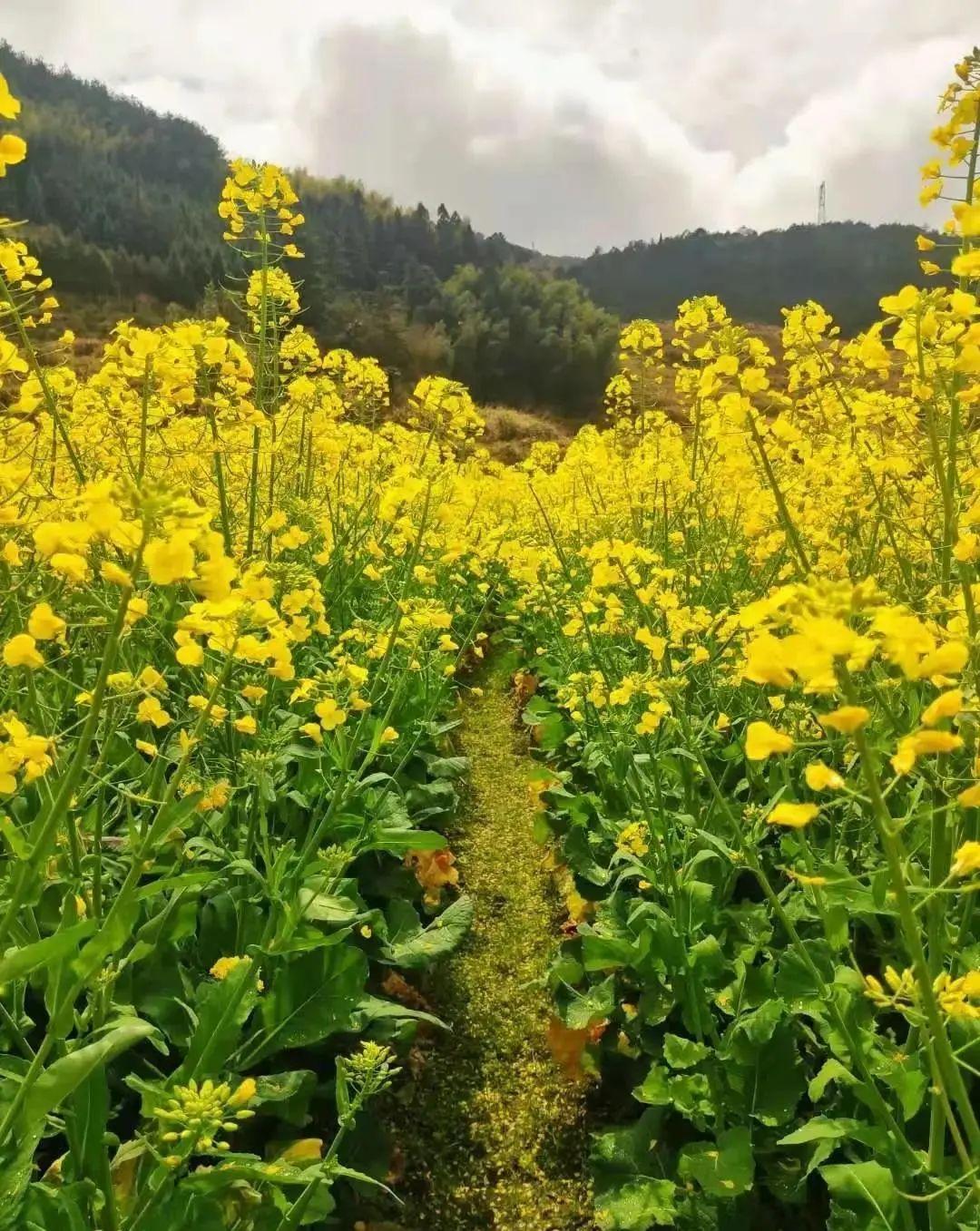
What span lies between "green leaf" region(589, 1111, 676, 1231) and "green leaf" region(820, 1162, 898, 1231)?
55 cm

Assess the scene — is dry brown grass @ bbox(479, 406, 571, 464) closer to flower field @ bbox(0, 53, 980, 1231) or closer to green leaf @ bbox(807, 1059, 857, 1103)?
flower field @ bbox(0, 53, 980, 1231)

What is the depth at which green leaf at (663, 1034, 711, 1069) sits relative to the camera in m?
2.37

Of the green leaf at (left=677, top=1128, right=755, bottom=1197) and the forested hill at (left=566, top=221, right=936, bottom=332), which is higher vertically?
the forested hill at (left=566, top=221, right=936, bottom=332)

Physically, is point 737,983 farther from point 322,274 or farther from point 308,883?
point 322,274

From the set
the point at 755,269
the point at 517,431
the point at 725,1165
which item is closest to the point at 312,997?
the point at 725,1165

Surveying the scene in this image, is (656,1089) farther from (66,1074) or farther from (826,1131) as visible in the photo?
(66,1074)

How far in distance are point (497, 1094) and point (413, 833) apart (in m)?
1.08

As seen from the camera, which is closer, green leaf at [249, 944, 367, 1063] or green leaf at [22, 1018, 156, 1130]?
green leaf at [22, 1018, 156, 1130]

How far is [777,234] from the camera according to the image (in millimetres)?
85250

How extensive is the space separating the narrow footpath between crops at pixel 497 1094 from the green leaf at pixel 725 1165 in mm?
544

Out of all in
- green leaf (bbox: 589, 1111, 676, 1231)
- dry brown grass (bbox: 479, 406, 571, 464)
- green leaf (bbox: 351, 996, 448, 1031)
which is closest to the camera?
green leaf (bbox: 589, 1111, 676, 1231)

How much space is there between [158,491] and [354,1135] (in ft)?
6.77

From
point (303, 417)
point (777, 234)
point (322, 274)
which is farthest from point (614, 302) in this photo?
point (303, 417)

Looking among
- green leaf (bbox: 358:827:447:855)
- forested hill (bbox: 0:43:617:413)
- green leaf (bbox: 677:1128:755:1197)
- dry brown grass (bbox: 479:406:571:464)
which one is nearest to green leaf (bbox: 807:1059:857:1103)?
green leaf (bbox: 677:1128:755:1197)
